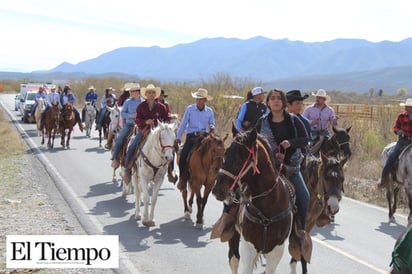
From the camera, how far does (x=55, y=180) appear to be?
14.2 m

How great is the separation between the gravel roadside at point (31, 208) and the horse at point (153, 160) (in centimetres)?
132

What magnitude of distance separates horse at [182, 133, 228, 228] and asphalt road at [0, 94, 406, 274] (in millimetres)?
437

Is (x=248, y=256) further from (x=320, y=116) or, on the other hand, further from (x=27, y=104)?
(x=27, y=104)

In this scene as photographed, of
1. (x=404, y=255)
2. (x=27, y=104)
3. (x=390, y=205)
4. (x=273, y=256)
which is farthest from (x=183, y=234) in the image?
(x=27, y=104)

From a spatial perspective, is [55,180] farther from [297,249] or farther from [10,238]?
[297,249]

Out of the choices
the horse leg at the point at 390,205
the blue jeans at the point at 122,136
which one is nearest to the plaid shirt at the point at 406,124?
the horse leg at the point at 390,205

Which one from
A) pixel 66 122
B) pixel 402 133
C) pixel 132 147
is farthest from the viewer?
pixel 66 122

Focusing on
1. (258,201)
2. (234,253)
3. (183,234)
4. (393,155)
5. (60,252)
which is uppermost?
(258,201)

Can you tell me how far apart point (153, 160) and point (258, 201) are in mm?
4759

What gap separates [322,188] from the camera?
792 cm

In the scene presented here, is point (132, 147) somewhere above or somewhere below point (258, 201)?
below

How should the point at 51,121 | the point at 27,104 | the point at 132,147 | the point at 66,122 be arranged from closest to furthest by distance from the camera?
the point at 132,147, the point at 51,121, the point at 66,122, the point at 27,104

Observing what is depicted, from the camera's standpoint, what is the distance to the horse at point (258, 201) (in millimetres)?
5555

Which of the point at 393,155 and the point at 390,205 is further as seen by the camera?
the point at 393,155
